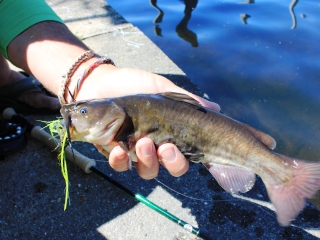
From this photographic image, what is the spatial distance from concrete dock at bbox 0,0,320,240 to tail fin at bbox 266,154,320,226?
646mm

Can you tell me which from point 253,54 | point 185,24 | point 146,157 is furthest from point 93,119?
point 185,24

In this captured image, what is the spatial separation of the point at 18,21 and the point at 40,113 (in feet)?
3.94

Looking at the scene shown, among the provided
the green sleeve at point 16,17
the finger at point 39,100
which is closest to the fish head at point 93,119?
the green sleeve at point 16,17

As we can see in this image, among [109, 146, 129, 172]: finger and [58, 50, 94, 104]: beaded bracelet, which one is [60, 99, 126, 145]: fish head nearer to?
[109, 146, 129, 172]: finger

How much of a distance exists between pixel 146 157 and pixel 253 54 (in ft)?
16.4

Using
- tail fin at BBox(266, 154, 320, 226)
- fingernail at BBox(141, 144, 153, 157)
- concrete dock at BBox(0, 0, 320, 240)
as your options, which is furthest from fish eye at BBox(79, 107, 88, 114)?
tail fin at BBox(266, 154, 320, 226)

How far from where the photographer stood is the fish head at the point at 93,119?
2072mm

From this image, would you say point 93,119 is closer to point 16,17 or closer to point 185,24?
point 16,17

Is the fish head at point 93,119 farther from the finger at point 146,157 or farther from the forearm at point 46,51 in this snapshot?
the forearm at point 46,51

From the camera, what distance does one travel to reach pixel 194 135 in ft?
7.25

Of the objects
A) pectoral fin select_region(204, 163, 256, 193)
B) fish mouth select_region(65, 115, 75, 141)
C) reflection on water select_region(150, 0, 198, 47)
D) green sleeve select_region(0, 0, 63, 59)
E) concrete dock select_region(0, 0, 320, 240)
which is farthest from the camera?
reflection on water select_region(150, 0, 198, 47)

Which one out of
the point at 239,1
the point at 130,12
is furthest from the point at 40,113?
the point at 239,1

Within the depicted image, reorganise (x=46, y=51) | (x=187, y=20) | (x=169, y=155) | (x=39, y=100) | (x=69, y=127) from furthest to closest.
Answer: (x=187, y=20) < (x=39, y=100) < (x=46, y=51) < (x=169, y=155) < (x=69, y=127)

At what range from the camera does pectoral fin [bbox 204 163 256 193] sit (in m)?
2.33
